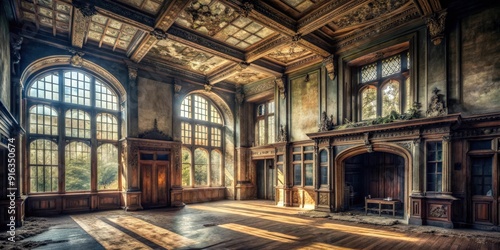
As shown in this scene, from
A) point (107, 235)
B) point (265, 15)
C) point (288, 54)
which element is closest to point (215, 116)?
point (288, 54)

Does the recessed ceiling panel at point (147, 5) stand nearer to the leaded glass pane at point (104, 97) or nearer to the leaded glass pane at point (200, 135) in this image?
the leaded glass pane at point (104, 97)

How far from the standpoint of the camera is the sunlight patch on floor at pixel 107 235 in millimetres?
5688

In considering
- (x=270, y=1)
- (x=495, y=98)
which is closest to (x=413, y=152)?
(x=495, y=98)

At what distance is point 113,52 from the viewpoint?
1047 cm

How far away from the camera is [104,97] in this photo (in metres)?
11.1

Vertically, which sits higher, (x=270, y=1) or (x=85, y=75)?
(x=270, y=1)

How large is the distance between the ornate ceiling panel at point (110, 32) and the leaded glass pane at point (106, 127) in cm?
285

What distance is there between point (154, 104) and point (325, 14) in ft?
25.2

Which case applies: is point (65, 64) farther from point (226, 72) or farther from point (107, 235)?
point (107, 235)

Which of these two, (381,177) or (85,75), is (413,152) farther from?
(85,75)

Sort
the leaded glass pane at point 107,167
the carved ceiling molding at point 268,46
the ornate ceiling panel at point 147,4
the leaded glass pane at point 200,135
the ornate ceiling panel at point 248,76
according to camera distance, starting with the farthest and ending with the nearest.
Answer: the leaded glass pane at point 200,135 < the ornate ceiling panel at point 248,76 < the leaded glass pane at point 107,167 < the carved ceiling molding at point 268,46 < the ornate ceiling panel at point 147,4

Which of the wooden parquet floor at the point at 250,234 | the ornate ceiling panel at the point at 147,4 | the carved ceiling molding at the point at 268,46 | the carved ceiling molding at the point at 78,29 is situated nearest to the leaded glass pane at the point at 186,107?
the carved ceiling molding at the point at 268,46

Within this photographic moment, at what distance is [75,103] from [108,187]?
3.48m

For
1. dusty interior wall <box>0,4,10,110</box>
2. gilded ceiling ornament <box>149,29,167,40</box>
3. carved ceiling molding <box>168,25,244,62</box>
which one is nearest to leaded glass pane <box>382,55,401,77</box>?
carved ceiling molding <box>168,25,244,62</box>
